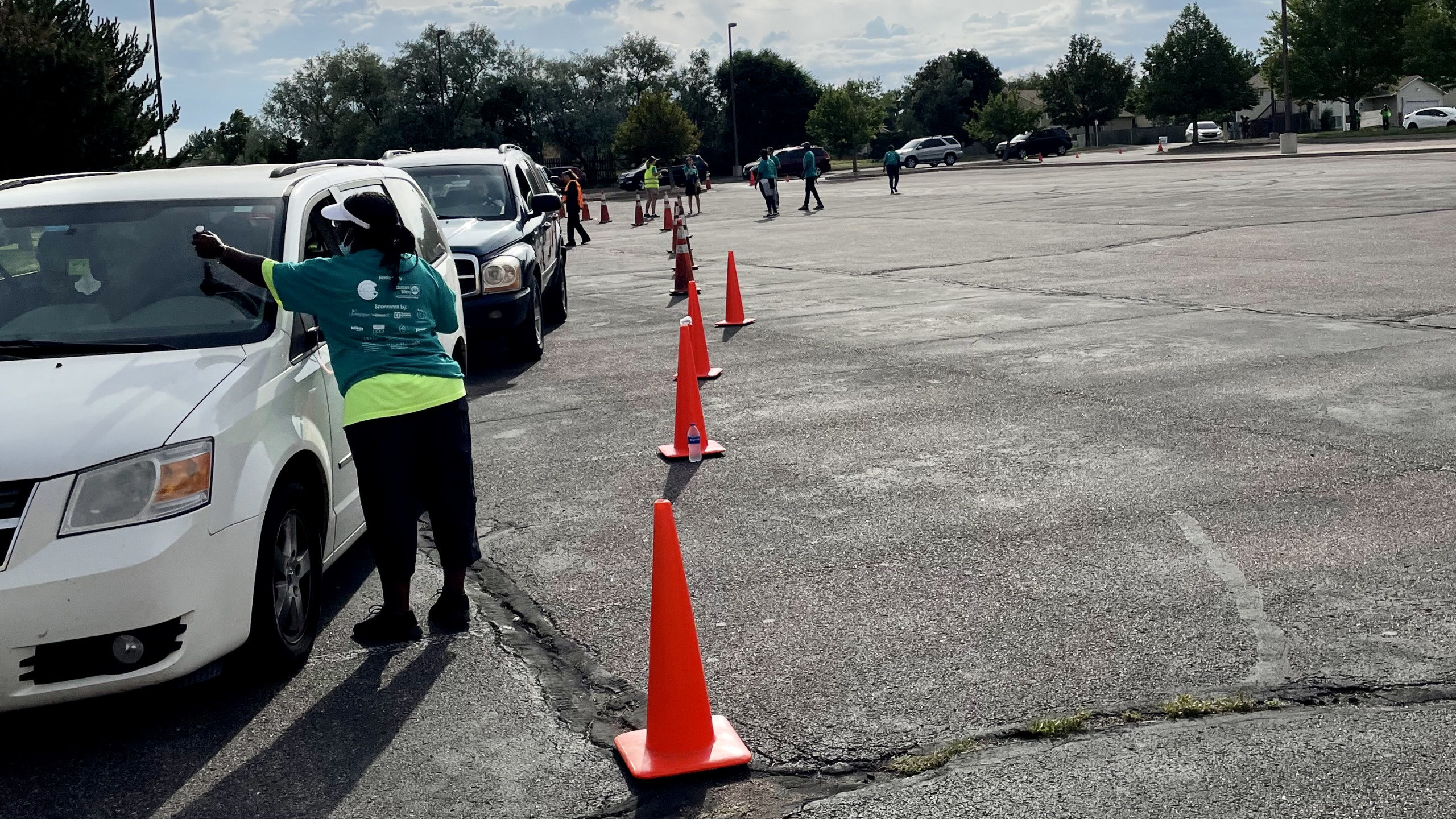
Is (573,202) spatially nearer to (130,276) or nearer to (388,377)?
(130,276)

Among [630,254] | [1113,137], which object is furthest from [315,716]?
[1113,137]

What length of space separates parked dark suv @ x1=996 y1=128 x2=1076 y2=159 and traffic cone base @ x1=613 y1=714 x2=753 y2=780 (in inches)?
2922

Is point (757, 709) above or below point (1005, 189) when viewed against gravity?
below

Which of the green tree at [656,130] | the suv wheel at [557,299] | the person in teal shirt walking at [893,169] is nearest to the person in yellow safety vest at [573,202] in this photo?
the suv wheel at [557,299]

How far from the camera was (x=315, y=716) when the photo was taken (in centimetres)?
447

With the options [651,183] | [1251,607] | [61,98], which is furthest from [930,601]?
[651,183]

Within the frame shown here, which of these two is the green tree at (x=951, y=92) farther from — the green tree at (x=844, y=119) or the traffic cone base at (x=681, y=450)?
the traffic cone base at (x=681, y=450)

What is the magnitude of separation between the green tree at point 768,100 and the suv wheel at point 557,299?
87748mm

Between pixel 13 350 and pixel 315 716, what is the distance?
1.78m

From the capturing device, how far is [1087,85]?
91.6 m

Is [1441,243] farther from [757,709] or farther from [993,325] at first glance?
[757,709]

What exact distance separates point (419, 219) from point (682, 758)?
4714 millimetres

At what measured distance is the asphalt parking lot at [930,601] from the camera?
3.89 m

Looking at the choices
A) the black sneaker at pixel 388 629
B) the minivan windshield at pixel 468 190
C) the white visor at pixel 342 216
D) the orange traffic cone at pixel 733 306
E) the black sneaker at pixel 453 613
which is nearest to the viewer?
the white visor at pixel 342 216
